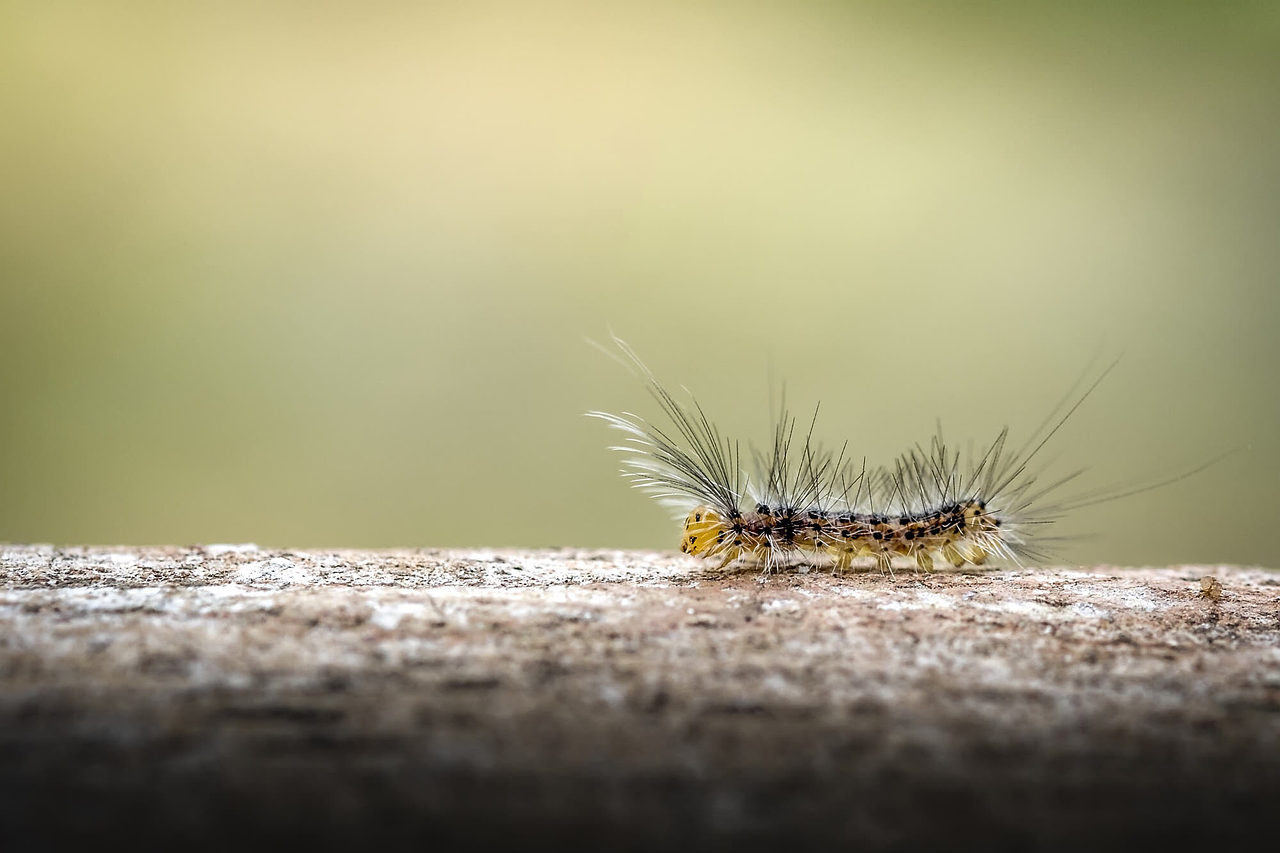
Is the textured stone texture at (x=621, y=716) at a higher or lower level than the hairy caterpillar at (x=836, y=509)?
lower

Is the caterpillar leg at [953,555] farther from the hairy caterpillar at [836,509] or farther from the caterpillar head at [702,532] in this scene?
the caterpillar head at [702,532]

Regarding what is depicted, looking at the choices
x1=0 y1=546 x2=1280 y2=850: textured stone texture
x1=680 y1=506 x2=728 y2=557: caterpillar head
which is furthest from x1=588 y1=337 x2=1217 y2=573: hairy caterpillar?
x1=0 y1=546 x2=1280 y2=850: textured stone texture

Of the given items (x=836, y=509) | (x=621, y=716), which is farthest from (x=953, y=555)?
(x=621, y=716)

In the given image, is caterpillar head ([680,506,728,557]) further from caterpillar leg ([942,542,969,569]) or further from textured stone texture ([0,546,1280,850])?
caterpillar leg ([942,542,969,569])

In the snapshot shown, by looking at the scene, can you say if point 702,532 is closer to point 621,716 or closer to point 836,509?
point 836,509

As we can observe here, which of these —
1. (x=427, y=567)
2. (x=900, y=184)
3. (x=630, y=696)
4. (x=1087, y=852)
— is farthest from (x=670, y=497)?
(x=900, y=184)

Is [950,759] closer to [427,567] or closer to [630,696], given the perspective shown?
[630,696]

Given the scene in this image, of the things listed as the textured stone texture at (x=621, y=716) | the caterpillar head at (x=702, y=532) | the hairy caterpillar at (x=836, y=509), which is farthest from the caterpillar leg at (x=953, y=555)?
the caterpillar head at (x=702, y=532)
